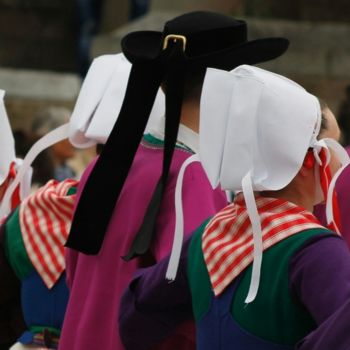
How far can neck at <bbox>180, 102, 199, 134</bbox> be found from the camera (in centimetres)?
421

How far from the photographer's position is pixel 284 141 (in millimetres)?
3576

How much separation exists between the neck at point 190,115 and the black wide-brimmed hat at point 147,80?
0.06 m

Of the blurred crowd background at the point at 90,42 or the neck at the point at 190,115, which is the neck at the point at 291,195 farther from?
the blurred crowd background at the point at 90,42

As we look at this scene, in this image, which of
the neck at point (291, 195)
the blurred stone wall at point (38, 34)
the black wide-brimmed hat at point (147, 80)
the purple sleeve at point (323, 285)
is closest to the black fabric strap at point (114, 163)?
the black wide-brimmed hat at point (147, 80)

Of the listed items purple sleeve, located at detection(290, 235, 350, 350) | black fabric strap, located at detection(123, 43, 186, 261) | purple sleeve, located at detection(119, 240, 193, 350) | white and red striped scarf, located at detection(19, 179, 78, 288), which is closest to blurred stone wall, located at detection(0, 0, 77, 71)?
white and red striped scarf, located at detection(19, 179, 78, 288)

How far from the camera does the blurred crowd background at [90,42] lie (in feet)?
32.4

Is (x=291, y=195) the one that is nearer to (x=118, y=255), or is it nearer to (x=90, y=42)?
(x=118, y=255)

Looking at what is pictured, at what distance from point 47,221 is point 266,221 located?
1304 mm

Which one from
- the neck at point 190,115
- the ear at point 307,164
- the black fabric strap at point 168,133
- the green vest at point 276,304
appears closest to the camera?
the green vest at point 276,304

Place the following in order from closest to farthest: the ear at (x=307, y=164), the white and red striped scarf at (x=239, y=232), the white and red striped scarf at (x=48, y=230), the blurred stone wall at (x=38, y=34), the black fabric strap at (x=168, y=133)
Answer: the white and red striped scarf at (x=239, y=232), the ear at (x=307, y=164), the black fabric strap at (x=168, y=133), the white and red striped scarf at (x=48, y=230), the blurred stone wall at (x=38, y=34)

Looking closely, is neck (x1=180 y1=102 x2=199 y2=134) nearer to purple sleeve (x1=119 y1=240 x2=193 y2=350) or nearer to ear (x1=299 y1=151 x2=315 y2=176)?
purple sleeve (x1=119 y1=240 x2=193 y2=350)

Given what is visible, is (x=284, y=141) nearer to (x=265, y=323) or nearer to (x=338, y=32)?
(x=265, y=323)

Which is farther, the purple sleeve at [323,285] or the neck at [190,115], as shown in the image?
the neck at [190,115]

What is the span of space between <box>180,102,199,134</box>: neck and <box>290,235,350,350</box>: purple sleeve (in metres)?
0.87
